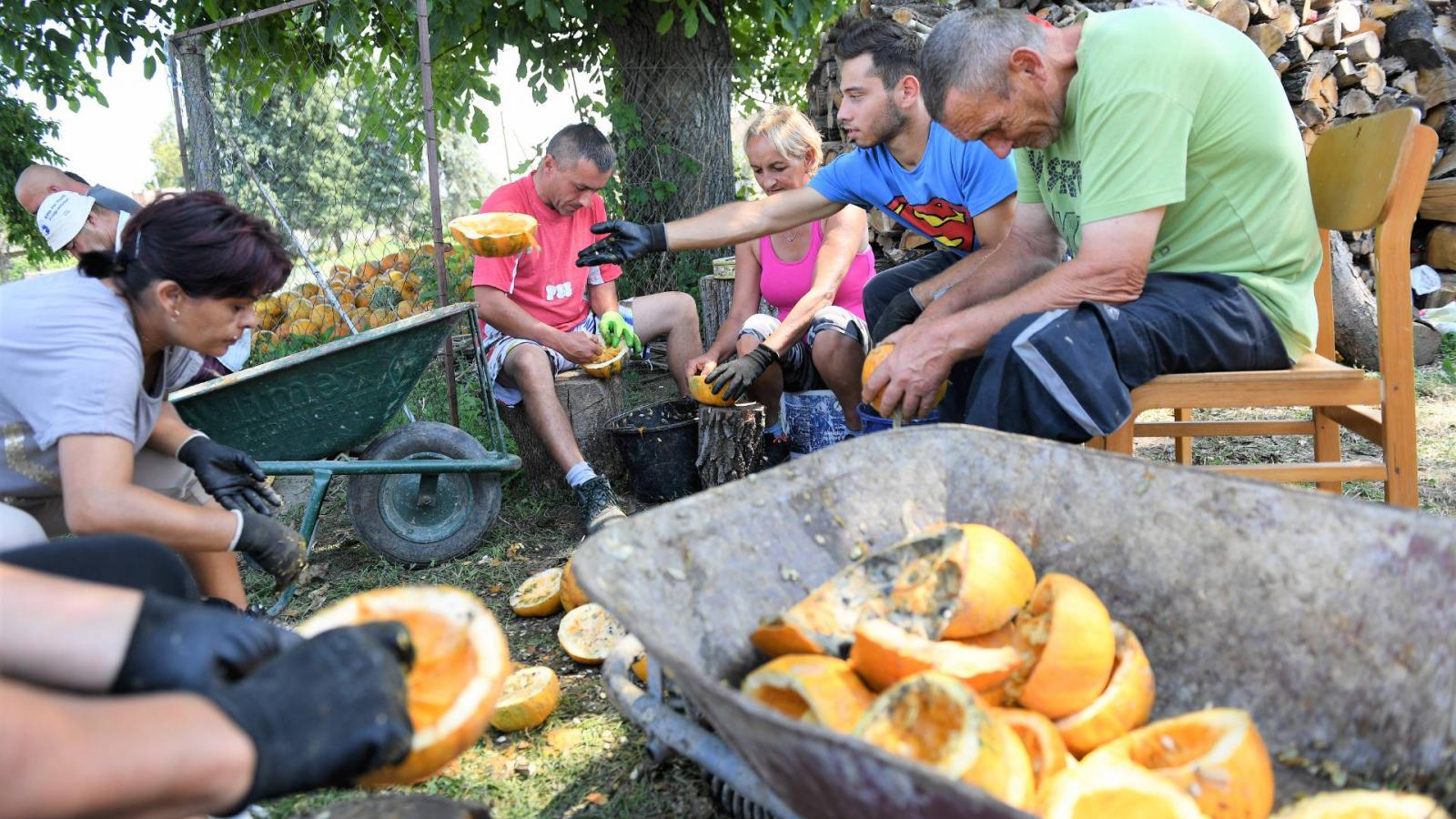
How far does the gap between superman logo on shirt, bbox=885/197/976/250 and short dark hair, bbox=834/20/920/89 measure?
0.43 m

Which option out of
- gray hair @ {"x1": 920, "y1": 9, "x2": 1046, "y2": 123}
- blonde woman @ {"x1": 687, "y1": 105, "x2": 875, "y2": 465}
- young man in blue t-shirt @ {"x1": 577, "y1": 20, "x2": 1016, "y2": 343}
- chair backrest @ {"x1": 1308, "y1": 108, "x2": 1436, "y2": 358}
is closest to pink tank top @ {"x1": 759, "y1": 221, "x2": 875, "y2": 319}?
blonde woman @ {"x1": 687, "y1": 105, "x2": 875, "y2": 465}

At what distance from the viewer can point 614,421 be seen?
3.95m

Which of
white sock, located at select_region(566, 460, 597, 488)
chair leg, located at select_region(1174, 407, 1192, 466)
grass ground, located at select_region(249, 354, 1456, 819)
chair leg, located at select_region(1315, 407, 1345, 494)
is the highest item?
chair leg, located at select_region(1315, 407, 1345, 494)

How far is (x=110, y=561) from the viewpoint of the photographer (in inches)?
56.7

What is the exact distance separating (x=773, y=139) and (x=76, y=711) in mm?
3209

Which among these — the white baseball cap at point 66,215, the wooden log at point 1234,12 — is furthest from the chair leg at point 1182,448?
the white baseball cap at point 66,215

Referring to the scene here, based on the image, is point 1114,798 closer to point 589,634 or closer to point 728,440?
point 589,634

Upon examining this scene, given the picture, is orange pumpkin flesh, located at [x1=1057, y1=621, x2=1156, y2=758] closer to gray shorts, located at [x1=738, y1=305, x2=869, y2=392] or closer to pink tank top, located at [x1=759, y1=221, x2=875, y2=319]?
gray shorts, located at [x1=738, y1=305, x2=869, y2=392]

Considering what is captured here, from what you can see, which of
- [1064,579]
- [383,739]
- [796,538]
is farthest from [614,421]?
[383,739]

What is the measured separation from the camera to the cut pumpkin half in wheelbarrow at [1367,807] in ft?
3.65

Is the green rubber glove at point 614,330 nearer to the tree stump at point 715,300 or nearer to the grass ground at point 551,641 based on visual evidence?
the tree stump at point 715,300

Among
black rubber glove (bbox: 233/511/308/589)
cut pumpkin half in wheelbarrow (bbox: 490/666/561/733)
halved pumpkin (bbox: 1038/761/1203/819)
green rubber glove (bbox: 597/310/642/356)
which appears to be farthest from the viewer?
green rubber glove (bbox: 597/310/642/356)

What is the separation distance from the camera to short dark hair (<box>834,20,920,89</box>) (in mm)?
3182

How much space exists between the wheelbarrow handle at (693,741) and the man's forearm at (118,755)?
0.64 m
